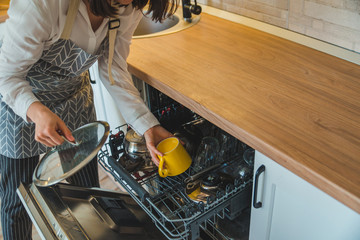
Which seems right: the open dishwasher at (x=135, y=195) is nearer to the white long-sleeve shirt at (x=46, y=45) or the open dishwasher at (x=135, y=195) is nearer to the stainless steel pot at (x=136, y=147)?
the stainless steel pot at (x=136, y=147)

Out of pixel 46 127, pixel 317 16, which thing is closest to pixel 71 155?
pixel 46 127

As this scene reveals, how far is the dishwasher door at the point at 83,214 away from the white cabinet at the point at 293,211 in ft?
1.05

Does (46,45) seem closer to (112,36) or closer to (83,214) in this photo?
(112,36)

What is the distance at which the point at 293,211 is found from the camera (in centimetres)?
98

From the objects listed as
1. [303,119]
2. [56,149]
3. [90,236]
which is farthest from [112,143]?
[303,119]

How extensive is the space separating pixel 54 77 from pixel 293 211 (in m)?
0.80

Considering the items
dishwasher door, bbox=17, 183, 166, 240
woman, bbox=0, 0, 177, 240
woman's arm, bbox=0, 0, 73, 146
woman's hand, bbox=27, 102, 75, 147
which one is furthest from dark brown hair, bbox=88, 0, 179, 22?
dishwasher door, bbox=17, 183, 166, 240

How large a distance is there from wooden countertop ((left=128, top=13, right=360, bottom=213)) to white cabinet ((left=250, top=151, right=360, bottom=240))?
0.06 metres

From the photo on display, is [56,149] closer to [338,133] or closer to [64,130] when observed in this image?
[64,130]

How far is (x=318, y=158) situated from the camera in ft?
2.83

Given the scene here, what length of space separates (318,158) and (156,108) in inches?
32.5

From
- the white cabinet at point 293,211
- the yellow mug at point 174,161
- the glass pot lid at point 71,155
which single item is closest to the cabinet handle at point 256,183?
the white cabinet at point 293,211

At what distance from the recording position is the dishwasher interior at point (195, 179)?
1.06 meters

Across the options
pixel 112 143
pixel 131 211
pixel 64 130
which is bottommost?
pixel 131 211
